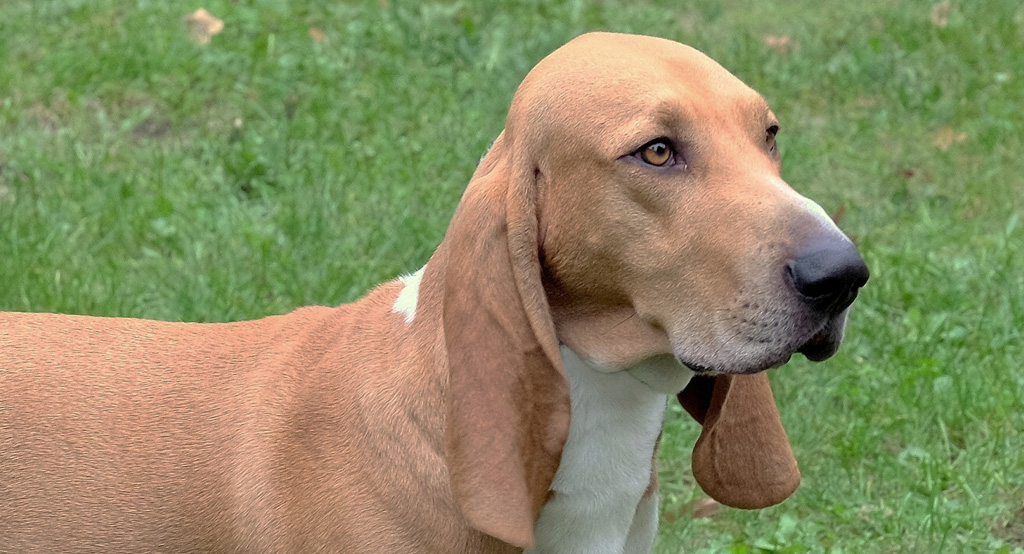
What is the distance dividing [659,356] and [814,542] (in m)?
1.54

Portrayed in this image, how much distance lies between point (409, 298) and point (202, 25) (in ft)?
14.6

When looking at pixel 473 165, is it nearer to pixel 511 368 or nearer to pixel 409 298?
pixel 409 298

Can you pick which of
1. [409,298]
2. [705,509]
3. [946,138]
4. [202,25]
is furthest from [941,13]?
[409,298]

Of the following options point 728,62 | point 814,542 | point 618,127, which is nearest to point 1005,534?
point 814,542

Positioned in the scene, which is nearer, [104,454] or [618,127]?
[618,127]

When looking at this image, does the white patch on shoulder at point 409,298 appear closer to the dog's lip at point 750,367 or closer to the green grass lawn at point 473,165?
the dog's lip at point 750,367

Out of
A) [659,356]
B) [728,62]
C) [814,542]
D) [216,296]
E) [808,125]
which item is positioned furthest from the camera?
[728,62]

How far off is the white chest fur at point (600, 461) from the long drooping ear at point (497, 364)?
0.56 feet

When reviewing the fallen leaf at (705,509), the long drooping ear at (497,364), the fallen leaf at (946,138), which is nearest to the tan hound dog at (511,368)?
the long drooping ear at (497,364)

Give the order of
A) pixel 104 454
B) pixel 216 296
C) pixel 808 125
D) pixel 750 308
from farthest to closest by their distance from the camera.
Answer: pixel 808 125
pixel 216 296
pixel 104 454
pixel 750 308

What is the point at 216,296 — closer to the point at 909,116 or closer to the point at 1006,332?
the point at 1006,332

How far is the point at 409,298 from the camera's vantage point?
3307mm

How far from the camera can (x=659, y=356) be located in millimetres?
3102

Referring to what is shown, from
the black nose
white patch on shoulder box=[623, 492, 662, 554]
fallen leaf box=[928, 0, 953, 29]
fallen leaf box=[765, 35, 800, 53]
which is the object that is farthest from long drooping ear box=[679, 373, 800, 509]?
fallen leaf box=[928, 0, 953, 29]
